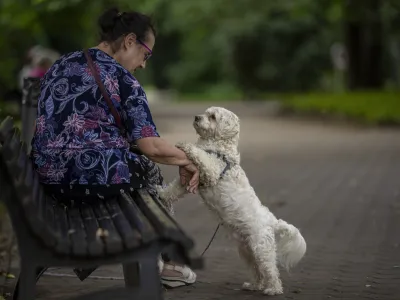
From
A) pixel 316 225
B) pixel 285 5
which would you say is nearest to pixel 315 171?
pixel 316 225

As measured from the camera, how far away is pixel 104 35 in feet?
18.7

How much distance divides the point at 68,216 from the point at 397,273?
2.73 meters

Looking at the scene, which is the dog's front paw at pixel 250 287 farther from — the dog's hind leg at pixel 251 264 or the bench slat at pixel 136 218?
the bench slat at pixel 136 218

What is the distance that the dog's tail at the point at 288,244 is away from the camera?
20.4 ft

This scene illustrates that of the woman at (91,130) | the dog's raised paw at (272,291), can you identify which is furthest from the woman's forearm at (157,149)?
the dog's raised paw at (272,291)

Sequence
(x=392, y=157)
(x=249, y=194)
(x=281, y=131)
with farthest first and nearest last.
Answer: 1. (x=281, y=131)
2. (x=392, y=157)
3. (x=249, y=194)

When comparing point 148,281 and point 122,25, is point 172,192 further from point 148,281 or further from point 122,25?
point 148,281

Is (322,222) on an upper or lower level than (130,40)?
lower

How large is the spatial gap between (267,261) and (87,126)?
1.42 m

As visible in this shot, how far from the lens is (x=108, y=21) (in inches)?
222

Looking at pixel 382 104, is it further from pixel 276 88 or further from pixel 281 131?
pixel 276 88

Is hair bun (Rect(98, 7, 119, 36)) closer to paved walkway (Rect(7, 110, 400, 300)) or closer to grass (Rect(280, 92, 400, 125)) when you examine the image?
paved walkway (Rect(7, 110, 400, 300))

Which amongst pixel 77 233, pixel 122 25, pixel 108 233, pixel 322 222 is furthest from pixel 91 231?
pixel 322 222

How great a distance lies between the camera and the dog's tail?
6.21m
